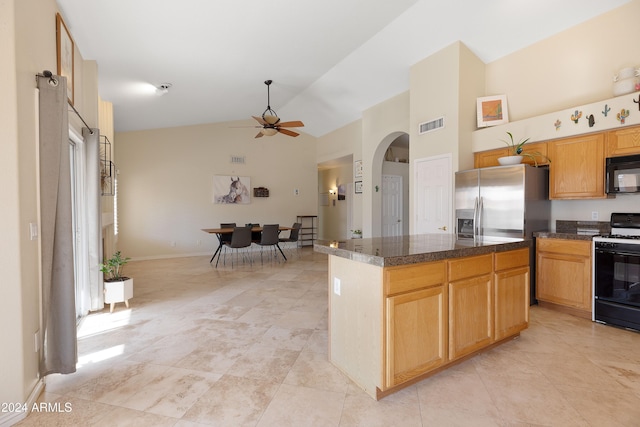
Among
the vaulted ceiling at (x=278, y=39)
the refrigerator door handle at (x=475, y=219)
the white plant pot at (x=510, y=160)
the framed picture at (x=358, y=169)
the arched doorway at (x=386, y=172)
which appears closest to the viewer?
the vaulted ceiling at (x=278, y=39)

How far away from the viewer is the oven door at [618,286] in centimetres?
287

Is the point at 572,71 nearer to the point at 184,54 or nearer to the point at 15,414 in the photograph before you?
the point at 184,54

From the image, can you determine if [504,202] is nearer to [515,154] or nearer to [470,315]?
[515,154]

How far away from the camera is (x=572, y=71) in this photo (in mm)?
3619

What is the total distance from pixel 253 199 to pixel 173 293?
4.27m

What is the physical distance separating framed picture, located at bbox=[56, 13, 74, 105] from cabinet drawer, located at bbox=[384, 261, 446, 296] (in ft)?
10.1

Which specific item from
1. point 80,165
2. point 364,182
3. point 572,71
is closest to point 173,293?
point 80,165

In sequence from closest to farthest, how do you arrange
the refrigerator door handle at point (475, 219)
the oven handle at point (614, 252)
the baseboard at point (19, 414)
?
the baseboard at point (19, 414)
the oven handle at point (614, 252)
the refrigerator door handle at point (475, 219)

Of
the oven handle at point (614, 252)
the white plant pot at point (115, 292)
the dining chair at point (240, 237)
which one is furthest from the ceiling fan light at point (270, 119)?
the oven handle at point (614, 252)

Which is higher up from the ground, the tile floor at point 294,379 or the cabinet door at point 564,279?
the cabinet door at point 564,279

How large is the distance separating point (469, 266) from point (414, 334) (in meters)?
0.67

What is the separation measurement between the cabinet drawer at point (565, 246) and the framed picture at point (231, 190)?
649 cm

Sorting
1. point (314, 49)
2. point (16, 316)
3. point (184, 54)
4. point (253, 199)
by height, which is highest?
point (314, 49)

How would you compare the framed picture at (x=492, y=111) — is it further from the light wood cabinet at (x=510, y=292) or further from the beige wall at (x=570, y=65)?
the light wood cabinet at (x=510, y=292)
